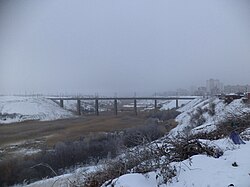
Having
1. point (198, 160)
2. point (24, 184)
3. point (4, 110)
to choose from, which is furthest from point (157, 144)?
point (4, 110)

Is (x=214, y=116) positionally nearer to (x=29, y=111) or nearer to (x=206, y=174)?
(x=206, y=174)

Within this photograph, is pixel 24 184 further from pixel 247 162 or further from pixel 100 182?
pixel 247 162

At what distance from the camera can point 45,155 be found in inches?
838

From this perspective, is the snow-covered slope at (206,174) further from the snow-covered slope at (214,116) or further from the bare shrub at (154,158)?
the snow-covered slope at (214,116)

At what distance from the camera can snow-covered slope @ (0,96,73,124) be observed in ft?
173

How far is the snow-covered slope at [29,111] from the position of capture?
173 feet

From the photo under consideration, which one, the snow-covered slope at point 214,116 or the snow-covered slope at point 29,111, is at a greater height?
the snow-covered slope at point 214,116

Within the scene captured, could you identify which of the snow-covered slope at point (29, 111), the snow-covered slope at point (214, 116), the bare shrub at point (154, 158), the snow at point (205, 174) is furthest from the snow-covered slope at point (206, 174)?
the snow-covered slope at point (29, 111)

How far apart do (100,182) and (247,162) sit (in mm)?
2333

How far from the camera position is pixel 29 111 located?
191ft

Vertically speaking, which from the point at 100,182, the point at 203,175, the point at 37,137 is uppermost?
the point at 203,175

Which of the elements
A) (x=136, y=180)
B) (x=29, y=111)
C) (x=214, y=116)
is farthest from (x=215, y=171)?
(x=29, y=111)

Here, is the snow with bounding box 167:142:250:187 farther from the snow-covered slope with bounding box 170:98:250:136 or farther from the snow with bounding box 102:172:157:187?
the snow-covered slope with bounding box 170:98:250:136

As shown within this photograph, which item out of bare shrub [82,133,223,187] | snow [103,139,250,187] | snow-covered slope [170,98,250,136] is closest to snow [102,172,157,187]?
snow [103,139,250,187]
